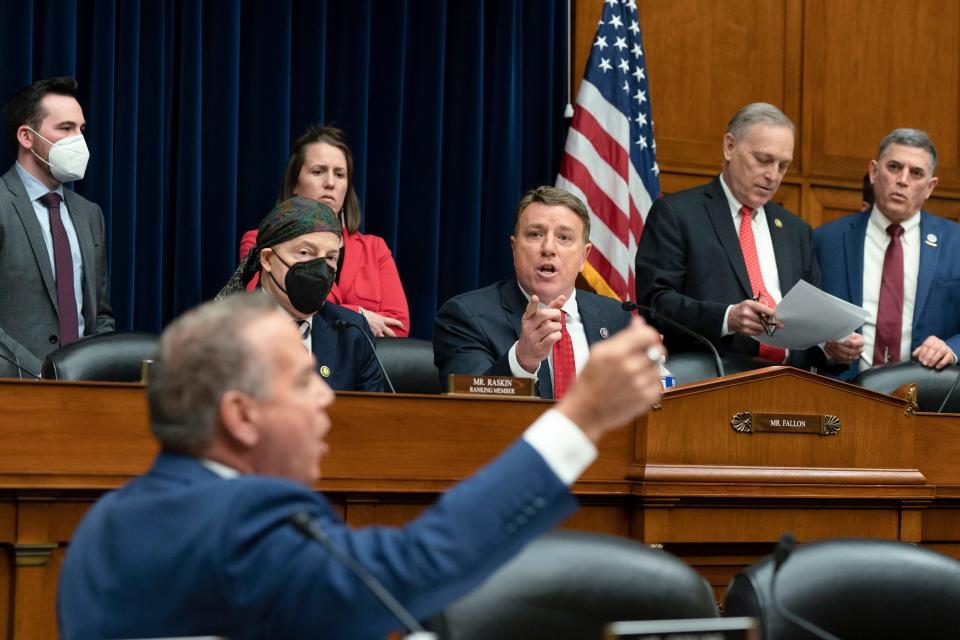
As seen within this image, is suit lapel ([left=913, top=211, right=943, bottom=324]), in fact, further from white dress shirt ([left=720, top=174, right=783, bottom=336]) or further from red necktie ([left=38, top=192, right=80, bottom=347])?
red necktie ([left=38, top=192, right=80, bottom=347])

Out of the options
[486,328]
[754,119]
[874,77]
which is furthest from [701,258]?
[874,77]

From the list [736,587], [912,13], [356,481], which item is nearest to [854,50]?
[912,13]

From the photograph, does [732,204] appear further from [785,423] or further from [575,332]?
[785,423]

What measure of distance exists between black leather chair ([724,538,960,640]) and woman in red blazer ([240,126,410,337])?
281 cm

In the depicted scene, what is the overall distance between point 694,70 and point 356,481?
3.89m

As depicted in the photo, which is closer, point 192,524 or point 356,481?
point 192,524

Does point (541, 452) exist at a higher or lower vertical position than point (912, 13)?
lower

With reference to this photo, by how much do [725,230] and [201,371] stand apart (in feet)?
10.6

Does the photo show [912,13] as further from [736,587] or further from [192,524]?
[192,524]

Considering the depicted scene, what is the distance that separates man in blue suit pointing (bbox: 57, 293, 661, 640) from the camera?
1365mm

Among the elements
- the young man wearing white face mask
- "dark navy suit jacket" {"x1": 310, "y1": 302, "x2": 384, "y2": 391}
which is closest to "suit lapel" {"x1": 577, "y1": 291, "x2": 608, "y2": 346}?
"dark navy suit jacket" {"x1": 310, "y1": 302, "x2": 384, "y2": 391}

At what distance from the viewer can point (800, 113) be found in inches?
249

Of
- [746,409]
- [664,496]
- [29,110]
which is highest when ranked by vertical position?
[29,110]

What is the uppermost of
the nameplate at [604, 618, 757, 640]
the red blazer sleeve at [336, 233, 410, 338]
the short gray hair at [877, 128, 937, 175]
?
the short gray hair at [877, 128, 937, 175]
